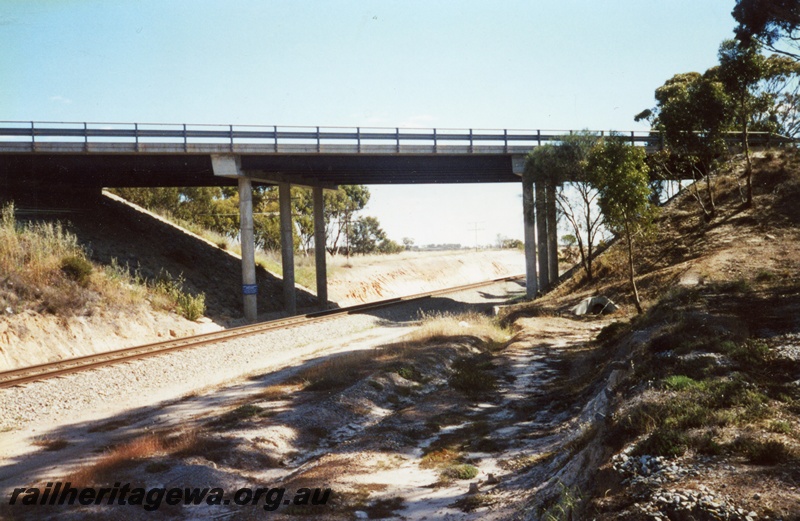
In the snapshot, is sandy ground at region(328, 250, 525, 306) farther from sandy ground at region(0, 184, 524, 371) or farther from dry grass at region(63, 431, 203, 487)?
dry grass at region(63, 431, 203, 487)

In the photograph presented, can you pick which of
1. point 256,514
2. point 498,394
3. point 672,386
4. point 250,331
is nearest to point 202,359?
point 250,331

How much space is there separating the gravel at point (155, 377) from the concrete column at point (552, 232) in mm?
16535

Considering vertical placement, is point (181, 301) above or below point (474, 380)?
above

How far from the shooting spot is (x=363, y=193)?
8894 cm

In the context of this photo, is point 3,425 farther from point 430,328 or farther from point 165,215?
point 165,215

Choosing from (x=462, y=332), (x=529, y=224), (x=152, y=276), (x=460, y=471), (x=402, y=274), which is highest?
(x=529, y=224)

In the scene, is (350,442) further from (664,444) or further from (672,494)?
(672,494)

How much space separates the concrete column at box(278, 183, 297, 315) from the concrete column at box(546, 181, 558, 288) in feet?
55.1

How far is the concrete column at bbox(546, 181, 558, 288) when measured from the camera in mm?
38375

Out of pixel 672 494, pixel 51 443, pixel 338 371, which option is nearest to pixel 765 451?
pixel 672 494

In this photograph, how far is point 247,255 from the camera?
34.4m

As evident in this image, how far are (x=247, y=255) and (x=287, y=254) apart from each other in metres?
5.20

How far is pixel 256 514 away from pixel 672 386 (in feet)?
20.0

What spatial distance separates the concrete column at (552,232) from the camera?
38.4 m
